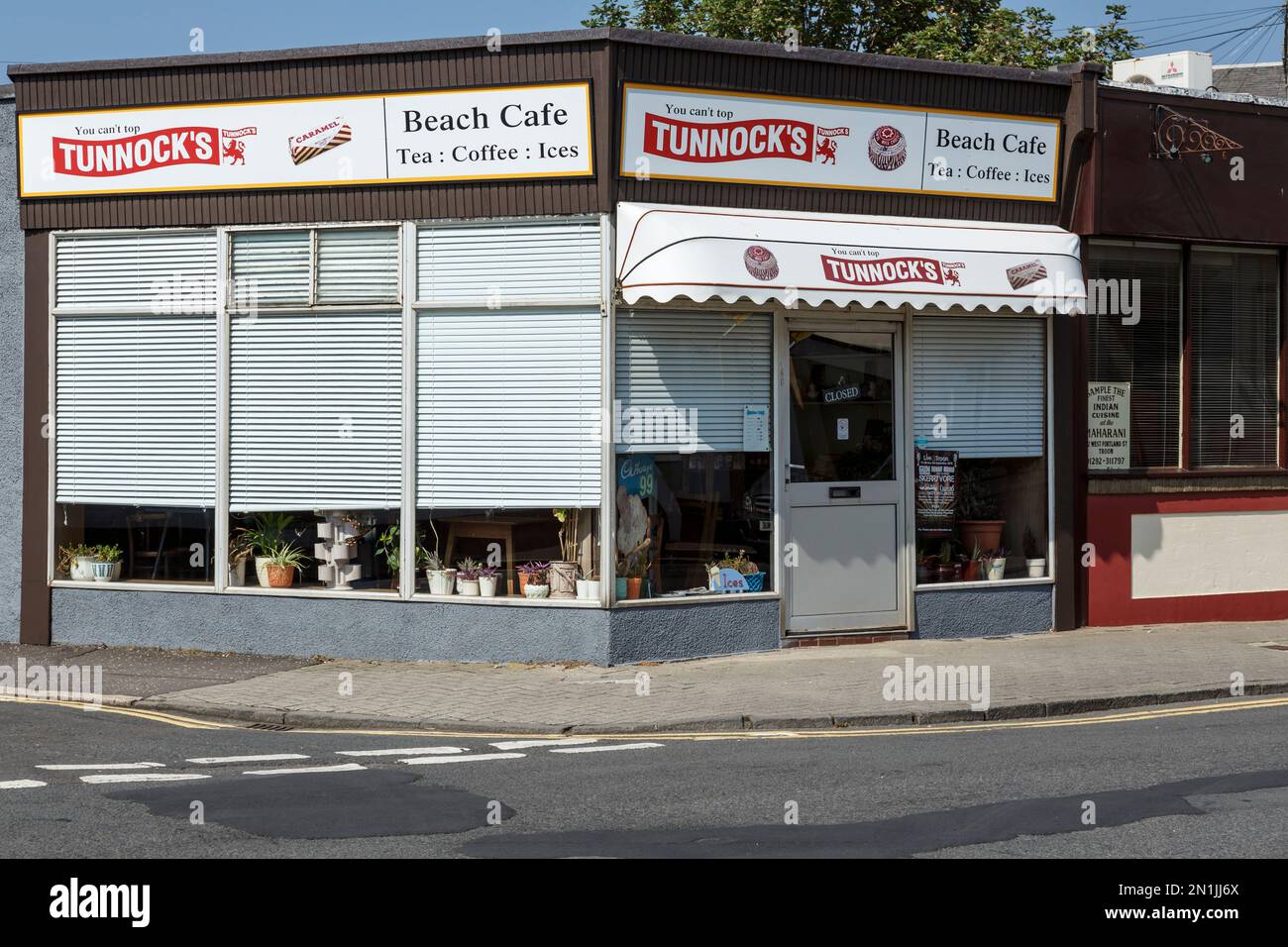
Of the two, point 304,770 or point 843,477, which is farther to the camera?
point 843,477

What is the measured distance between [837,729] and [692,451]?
3629mm

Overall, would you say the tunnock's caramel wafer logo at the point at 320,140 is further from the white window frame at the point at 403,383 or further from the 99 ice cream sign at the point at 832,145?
the 99 ice cream sign at the point at 832,145

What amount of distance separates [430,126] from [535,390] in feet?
8.30

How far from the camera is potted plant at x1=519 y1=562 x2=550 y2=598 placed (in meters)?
12.9

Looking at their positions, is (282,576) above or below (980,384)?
below

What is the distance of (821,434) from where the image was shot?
532 inches

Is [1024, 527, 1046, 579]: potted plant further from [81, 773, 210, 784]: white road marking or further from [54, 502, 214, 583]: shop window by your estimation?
[81, 773, 210, 784]: white road marking

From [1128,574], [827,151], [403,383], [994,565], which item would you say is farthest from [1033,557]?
[403,383]

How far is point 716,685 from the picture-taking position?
37.5 feet

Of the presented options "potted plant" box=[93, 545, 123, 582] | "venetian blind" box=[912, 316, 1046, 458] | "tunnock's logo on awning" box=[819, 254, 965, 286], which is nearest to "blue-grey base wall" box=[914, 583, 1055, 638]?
"venetian blind" box=[912, 316, 1046, 458]

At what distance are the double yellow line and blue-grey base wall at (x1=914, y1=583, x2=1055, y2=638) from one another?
323 cm

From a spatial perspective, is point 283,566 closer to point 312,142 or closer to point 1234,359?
point 312,142

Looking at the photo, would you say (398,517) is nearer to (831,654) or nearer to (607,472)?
(607,472)
